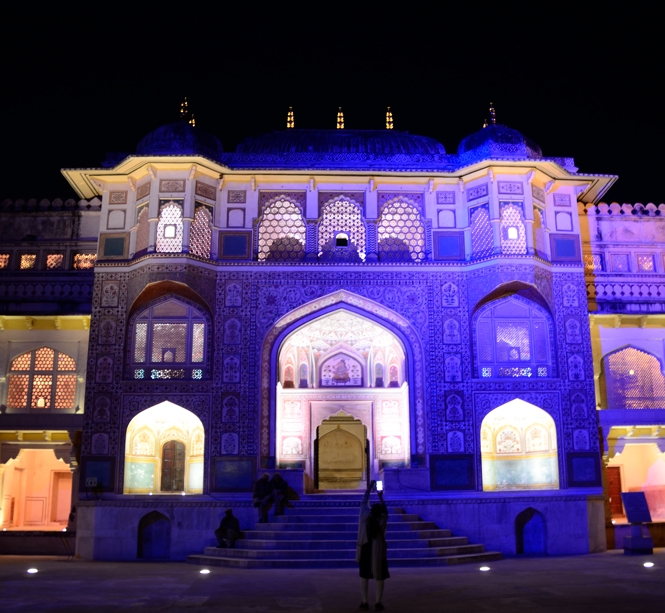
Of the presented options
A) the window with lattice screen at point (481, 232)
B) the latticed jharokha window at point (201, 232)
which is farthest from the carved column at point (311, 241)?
the window with lattice screen at point (481, 232)

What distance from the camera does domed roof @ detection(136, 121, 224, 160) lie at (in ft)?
52.7

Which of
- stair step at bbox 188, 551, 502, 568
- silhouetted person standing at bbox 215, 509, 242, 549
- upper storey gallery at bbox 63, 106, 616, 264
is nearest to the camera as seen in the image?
stair step at bbox 188, 551, 502, 568

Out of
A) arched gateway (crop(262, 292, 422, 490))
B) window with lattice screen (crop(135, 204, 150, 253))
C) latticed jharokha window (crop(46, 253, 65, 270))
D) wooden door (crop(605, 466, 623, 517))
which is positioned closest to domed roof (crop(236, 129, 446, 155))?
window with lattice screen (crop(135, 204, 150, 253))

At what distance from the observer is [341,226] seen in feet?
55.4

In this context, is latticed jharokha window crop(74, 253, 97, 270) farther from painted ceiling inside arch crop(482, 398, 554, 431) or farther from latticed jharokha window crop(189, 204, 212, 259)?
painted ceiling inside arch crop(482, 398, 554, 431)

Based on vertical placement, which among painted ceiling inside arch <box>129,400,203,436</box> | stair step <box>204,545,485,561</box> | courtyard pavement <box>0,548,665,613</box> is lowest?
courtyard pavement <box>0,548,665,613</box>

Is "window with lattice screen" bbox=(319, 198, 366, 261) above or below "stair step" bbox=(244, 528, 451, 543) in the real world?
above

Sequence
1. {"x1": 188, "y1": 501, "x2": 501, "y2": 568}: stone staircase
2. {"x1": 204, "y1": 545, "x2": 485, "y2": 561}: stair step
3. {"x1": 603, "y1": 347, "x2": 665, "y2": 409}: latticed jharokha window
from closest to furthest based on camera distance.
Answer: {"x1": 188, "y1": 501, "x2": 501, "y2": 568}: stone staircase → {"x1": 204, "y1": 545, "x2": 485, "y2": 561}: stair step → {"x1": 603, "y1": 347, "x2": 665, "y2": 409}: latticed jharokha window

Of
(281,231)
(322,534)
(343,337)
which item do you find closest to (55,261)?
(281,231)

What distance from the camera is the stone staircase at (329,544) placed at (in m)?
12.7

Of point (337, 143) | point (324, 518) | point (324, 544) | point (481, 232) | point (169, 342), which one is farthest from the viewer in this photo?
point (337, 143)

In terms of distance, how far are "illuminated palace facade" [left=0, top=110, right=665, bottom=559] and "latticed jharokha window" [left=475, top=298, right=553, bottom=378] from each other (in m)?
0.04

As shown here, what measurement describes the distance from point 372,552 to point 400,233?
9.69 meters

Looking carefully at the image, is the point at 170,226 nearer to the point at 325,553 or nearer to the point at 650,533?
the point at 325,553
